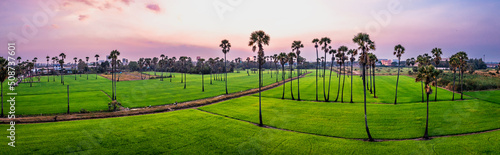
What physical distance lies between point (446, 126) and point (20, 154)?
59121mm

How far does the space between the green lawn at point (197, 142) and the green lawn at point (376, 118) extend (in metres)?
3.16

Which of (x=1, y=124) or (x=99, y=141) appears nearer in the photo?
(x=99, y=141)

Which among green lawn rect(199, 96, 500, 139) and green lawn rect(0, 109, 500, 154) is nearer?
green lawn rect(0, 109, 500, 154)

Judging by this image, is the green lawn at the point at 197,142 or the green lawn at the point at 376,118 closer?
the green lawn at the point at 197,142

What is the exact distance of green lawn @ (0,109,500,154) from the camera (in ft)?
88.1

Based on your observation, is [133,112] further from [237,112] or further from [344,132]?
[344,132]

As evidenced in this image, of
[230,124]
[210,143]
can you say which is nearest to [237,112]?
[230,124]

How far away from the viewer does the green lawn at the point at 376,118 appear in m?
33.9

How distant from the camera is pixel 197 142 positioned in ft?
98.3

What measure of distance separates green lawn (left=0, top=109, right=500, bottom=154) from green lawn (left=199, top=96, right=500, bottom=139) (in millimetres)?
3164

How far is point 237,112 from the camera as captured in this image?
48.2m

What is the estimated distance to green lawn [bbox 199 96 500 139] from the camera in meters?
33.9

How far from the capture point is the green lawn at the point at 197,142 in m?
26.8

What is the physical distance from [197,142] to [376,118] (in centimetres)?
3280
